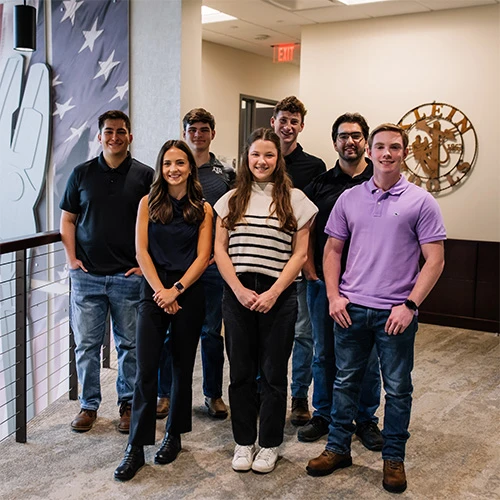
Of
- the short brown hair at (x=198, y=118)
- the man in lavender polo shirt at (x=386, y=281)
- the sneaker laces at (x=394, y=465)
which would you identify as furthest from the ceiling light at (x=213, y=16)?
the sneaker laces at (x=394, y=465)

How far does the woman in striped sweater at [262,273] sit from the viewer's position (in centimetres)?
285

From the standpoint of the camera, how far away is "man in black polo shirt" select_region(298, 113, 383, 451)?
310 centimetres

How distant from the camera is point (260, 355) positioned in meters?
2.92

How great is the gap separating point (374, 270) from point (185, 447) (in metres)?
1.26

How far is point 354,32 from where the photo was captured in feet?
20.5

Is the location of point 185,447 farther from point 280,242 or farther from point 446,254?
point 446,254

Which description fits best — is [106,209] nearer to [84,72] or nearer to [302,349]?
[302,349]

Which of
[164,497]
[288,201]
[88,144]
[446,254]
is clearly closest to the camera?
[164,497]

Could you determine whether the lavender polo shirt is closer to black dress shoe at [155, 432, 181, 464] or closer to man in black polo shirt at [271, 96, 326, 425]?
man in black polo shirt at [271, 96, 326, 425]

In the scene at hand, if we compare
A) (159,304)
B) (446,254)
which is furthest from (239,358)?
(446,254)

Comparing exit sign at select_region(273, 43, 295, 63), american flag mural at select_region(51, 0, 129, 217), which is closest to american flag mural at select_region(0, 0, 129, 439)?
american flag mural at select_region(51, 0, 129, 217)

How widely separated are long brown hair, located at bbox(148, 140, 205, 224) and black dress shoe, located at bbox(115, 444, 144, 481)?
1.00m

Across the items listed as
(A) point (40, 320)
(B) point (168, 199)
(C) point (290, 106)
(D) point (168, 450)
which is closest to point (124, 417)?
(D) point (168, 450)

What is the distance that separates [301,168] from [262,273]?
2.61ft
